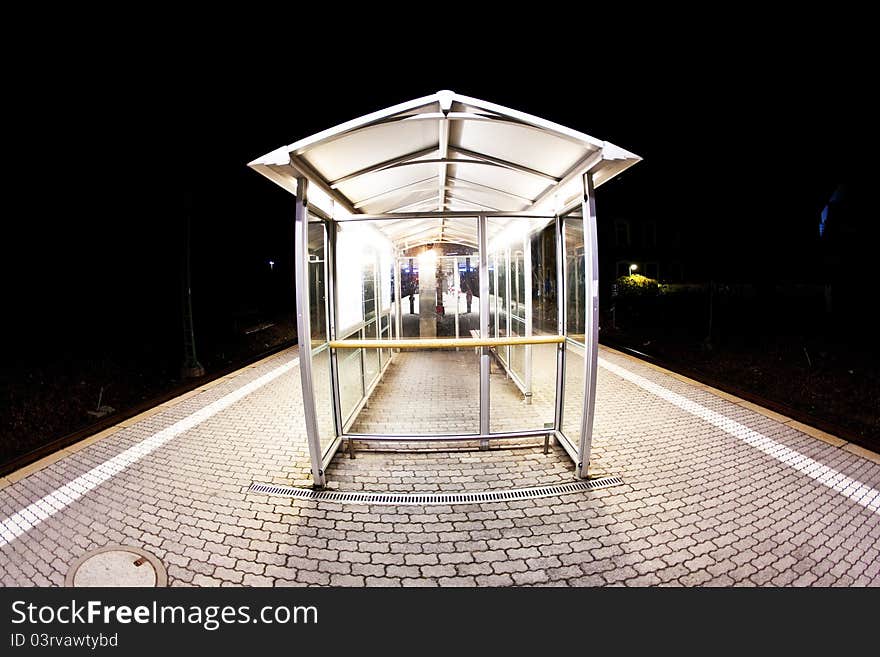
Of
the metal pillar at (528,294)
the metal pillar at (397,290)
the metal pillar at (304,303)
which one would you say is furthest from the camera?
the metal pillar at (397,290)

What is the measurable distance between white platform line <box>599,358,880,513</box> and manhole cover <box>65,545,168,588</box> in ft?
17.8

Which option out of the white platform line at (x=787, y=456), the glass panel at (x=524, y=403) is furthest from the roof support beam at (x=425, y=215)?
the white platform line at (x=787, y=456)

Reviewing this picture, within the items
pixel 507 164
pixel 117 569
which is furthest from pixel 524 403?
pixel 117 569

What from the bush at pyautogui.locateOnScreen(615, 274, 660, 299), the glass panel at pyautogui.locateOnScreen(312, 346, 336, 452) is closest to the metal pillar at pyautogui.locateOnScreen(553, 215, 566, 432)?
the glass panel at pyautogui.locateOnScreen(312, 346, 336, 452)

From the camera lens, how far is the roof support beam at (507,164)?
12.7ft

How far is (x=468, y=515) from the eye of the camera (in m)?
3.19

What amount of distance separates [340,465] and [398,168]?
10.6 feet

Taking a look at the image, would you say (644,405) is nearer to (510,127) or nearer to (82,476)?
(510,127)

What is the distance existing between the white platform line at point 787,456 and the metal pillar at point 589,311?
7.03 feet

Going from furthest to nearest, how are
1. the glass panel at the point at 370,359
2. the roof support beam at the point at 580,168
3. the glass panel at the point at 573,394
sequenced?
the glass panel at the point at 370,359 → the glass panel at the point at 573,394 → the roof support beam at the point at 580,168

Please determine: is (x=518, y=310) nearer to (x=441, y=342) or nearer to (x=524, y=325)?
(x=524, y=325)

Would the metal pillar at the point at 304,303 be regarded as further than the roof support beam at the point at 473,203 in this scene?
No

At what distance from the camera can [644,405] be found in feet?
18.7

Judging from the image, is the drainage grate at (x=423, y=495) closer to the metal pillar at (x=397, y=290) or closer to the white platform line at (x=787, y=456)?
the white platform line at (x=787, y=456)
